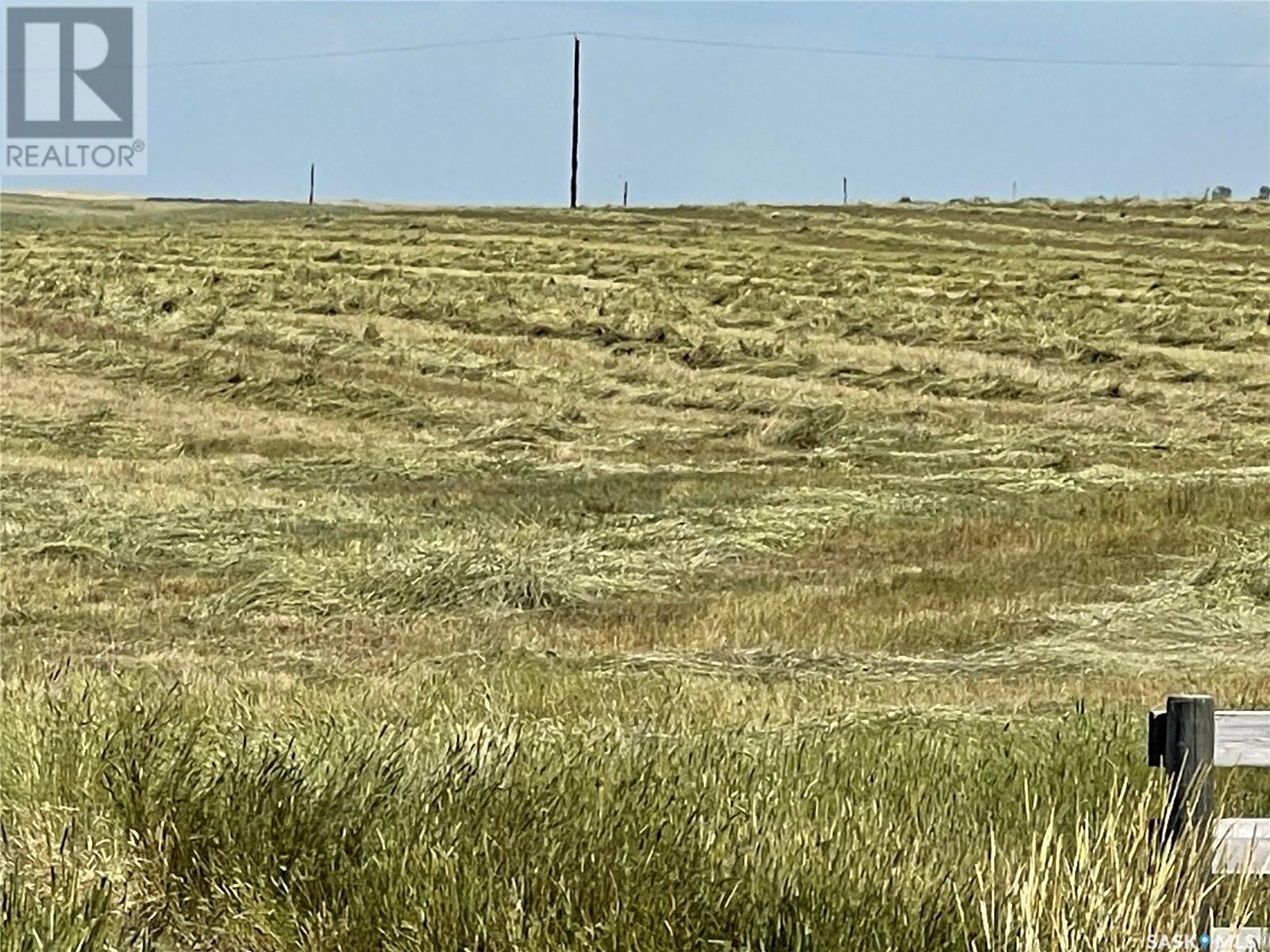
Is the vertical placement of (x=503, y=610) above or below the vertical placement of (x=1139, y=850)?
below

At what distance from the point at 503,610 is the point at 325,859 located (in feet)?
27.4

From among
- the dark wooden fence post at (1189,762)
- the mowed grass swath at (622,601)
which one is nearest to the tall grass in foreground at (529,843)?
the mowed grass swath at (622,601)

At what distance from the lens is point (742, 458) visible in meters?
21.7

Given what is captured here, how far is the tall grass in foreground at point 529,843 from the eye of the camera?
16.0ft

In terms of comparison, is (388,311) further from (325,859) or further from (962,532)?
(325,859)

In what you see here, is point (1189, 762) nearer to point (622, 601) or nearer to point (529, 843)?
point (529, 843)

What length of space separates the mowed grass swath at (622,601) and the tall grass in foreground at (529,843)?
19 millimetres

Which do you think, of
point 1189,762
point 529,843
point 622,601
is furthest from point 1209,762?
point 622,601

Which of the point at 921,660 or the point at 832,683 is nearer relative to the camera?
the point at 832,683

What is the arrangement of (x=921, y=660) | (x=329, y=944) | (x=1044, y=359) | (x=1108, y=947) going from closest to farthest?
(x=1108, y=947) → (x=329, y=944) → (x=921, y=660) → (x=1044, y=359)

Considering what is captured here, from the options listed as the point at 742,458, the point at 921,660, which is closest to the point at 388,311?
the point at 742,458

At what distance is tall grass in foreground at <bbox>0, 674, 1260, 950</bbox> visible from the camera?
192 inches

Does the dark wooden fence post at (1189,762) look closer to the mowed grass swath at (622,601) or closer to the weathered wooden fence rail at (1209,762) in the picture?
the weathered wooden fence rail at (1209,762)

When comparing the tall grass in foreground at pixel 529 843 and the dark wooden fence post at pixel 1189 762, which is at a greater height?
the dark wooden fence post at pixel 1189 762
